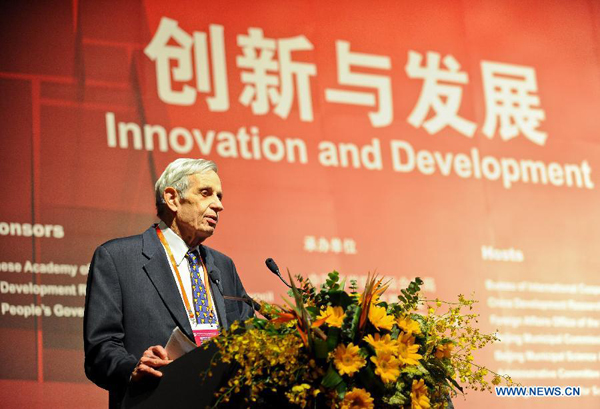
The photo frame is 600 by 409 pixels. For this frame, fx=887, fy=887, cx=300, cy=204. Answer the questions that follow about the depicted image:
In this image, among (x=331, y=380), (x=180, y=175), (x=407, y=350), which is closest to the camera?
(x=331, y=380)

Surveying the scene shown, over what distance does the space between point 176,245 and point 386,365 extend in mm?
893

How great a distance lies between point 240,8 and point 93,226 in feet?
4.32

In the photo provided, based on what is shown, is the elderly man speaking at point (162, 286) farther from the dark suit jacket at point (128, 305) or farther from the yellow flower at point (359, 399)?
the yellow flower at point (359, 399)

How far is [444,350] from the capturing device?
1.95 meters

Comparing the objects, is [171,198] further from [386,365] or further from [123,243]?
[386,365]

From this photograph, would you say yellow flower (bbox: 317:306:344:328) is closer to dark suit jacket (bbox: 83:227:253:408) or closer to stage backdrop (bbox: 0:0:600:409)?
dark suit jacket (bbox: 83:227:253:408)

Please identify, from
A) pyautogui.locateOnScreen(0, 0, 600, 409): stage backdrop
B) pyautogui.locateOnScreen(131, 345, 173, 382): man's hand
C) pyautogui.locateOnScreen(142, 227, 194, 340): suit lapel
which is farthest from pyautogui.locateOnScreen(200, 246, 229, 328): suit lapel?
pyautogui.locateOnScreen(0, 0, 600, 409): stage backdrop

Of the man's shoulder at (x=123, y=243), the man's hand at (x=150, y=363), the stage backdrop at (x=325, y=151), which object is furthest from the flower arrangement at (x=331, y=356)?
the stage backdrop at (x=325, y=151)

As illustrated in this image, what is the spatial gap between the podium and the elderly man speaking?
87 millimetres

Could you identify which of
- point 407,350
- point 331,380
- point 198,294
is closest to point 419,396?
point 407,350

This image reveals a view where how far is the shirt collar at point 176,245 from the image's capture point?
247 centimetres

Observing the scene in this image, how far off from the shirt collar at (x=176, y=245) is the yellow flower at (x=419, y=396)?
872mm

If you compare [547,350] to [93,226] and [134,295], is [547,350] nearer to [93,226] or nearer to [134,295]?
[93,226]

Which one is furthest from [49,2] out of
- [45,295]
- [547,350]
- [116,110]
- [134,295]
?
[547,350]
